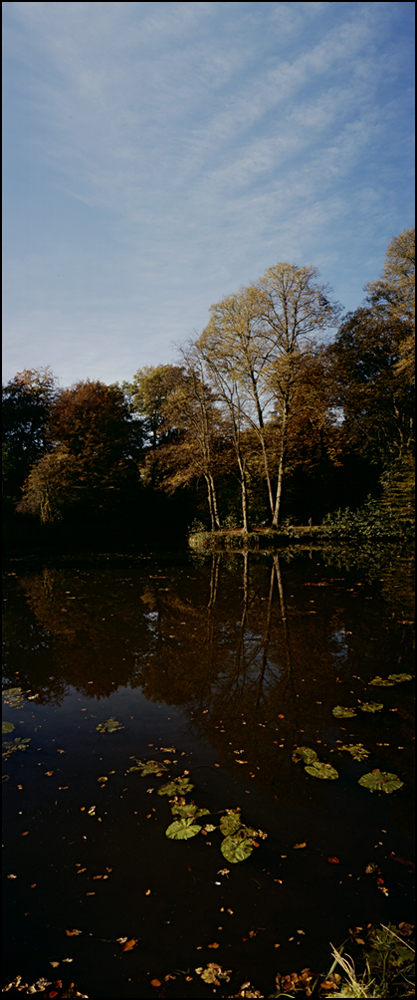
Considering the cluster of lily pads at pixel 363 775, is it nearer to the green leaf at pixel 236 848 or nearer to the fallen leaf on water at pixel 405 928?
the green leaf at pixel 236 848

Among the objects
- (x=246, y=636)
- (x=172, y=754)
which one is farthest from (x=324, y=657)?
(x=172, y=754)

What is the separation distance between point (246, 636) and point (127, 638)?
2.04 m

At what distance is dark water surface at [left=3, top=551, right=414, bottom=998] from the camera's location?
2.43 meters

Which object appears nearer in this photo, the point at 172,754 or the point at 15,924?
the point at 15,924

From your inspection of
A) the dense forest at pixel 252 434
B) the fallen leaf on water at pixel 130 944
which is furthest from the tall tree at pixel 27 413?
the fallen leaf on water at pixel 130 944

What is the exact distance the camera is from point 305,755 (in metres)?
4.08

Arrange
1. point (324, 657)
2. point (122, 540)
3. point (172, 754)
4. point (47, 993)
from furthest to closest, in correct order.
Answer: point (122, 540), point (324, 657), point (172, 754), point (47, 993)

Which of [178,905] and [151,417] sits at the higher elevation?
[151,417]

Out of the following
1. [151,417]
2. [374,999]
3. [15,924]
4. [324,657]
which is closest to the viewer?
[374,999]

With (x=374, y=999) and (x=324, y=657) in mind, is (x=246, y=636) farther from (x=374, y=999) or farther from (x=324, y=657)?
(x=374, y=999)

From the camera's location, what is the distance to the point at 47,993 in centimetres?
221

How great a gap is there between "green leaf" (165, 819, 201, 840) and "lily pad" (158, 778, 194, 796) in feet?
0.99

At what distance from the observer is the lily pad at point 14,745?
4.44 metres

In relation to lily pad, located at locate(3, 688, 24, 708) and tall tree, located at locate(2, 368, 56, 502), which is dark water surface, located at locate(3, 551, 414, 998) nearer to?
lily pad, located at locate(3, 688, 24, 708)
